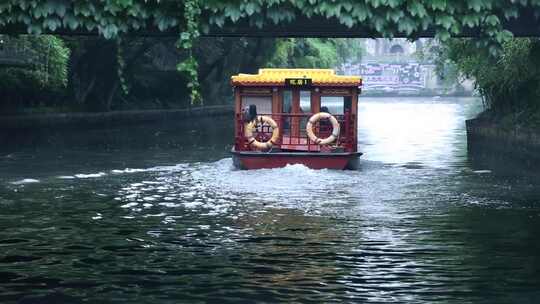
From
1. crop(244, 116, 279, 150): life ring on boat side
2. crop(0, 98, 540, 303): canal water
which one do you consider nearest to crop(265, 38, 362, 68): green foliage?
crop(0, 98, 540, 303): canal water

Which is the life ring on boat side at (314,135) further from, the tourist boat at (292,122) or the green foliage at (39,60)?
the green foliage at (39,60)

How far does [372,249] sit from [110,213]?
6225mm

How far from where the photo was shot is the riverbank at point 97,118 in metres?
43.9

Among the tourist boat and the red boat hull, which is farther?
the tourist boat

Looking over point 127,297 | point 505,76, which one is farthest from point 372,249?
point 505,76

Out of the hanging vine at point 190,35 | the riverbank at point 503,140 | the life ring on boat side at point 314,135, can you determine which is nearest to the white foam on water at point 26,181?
the life ring on boat side at point 314,135

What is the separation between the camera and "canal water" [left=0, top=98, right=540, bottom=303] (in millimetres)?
12539

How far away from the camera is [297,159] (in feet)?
86.5

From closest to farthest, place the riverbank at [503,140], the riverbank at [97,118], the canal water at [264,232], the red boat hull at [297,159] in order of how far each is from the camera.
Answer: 1. the canal water at [264,232]
2. the red boat hull at [297,159]
3. the riverbank at [503,140]
4. the riverbank at [97,118]

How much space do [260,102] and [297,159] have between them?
8.14 ft

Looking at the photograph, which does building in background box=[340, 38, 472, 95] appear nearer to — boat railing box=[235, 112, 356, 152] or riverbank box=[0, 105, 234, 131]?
riverbank box=[0, 105, 234, 131]

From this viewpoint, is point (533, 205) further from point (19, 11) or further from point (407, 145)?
point (407, 145)

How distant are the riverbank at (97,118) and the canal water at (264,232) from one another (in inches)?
476

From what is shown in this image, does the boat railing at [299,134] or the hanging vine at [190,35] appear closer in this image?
the hanging vine at [190,35]
